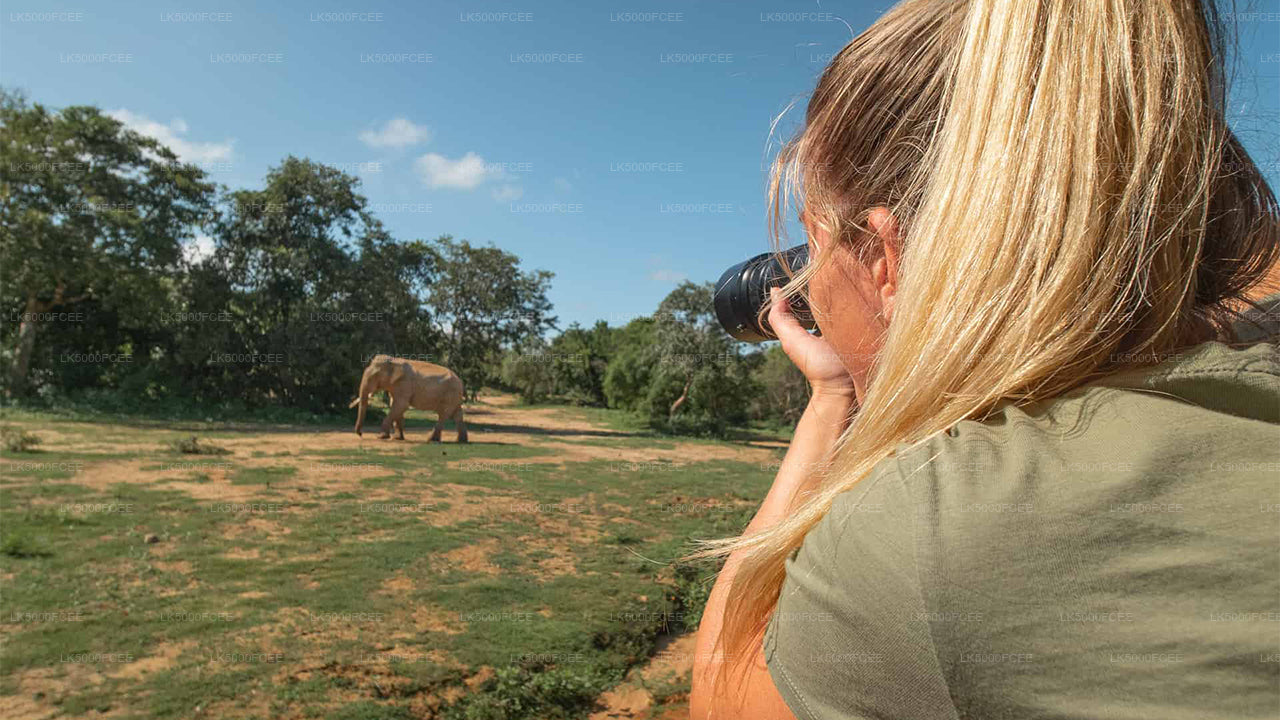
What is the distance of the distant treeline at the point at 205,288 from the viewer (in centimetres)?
1416

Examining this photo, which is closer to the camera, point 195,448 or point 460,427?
point 195,448

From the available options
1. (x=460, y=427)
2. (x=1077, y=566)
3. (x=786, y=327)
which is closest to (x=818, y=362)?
(x=786, y=327)

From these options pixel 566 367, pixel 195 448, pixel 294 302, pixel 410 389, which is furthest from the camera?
pixel 566 367

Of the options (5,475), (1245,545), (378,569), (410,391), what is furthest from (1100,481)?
(410,391)

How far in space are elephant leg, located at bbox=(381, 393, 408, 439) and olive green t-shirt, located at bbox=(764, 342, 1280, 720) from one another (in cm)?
→ 1329

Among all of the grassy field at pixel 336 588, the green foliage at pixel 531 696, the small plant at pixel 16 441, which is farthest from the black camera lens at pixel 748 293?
the small plant at pixel 16 441

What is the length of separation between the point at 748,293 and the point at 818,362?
0.42m

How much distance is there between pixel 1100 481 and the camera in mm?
482

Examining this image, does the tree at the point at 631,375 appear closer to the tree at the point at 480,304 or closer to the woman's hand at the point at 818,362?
the tree at the point at 480,304

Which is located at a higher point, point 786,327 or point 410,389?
point 786,327

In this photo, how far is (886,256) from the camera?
0.80 metres

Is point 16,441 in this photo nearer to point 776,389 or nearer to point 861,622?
point 861,622

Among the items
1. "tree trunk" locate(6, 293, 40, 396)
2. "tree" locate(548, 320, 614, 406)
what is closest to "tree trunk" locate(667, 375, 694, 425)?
"tree" locate(548, 320, 614, 406)

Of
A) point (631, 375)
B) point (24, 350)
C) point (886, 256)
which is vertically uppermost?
point (631, 375)
